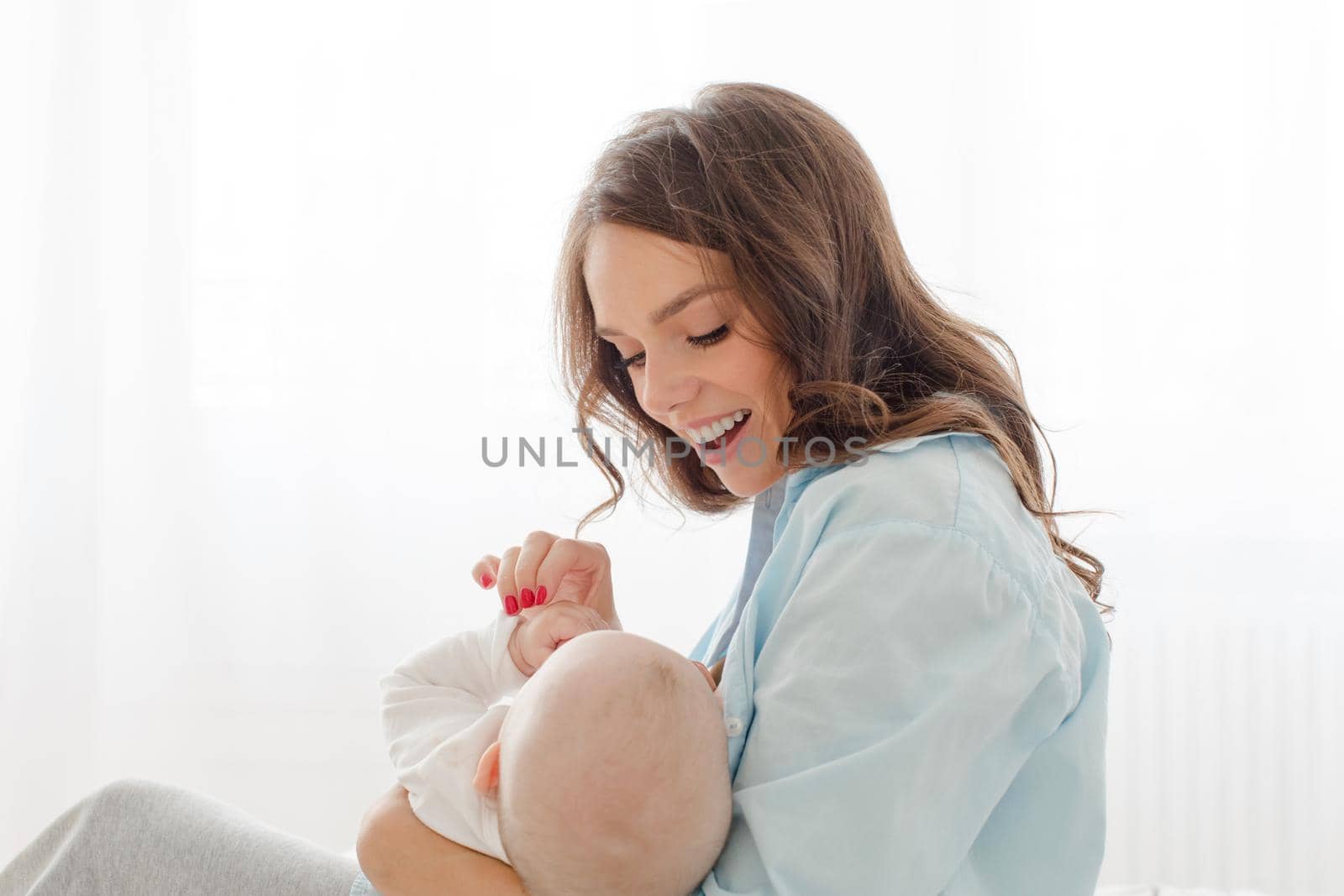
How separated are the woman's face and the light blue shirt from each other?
0.57 ft

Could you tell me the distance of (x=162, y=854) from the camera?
1.36 m

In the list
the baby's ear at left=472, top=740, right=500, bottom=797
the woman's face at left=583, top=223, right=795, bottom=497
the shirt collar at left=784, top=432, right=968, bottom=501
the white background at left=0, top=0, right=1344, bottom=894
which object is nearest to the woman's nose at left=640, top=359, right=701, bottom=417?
the woman's face at left=583, top=223, right=795, bottom=497

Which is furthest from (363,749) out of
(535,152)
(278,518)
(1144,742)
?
(1144,742)

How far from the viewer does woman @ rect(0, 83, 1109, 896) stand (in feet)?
3.02

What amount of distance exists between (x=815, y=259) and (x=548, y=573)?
433 millimetres

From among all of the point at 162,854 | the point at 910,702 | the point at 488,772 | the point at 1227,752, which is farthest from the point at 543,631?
the point at 1227,752

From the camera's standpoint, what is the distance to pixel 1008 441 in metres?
1.14

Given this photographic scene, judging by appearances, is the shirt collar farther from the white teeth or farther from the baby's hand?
the baby's hand

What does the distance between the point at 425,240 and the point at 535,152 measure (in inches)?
12.7

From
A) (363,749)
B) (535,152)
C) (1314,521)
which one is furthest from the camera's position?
(363,749)

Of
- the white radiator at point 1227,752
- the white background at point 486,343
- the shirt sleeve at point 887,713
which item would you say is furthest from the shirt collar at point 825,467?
the white radiator at point 1227,752

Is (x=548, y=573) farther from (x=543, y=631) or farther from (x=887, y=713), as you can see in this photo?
(x=887, y=713)

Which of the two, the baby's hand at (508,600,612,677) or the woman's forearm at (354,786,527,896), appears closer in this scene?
the woman's forearm at (354,786,527,896)

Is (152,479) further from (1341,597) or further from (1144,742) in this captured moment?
(1341,597)
